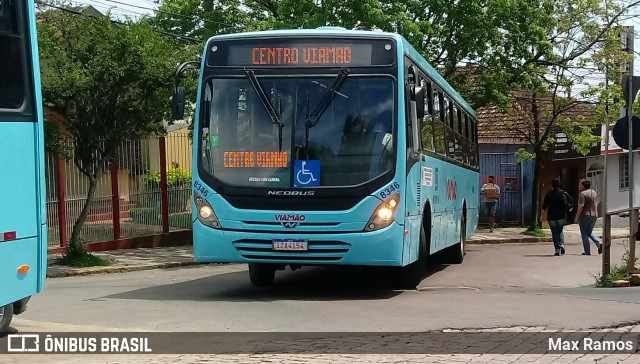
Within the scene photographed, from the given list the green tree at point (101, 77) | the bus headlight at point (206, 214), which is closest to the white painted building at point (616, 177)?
the green tree at point (101, 77)

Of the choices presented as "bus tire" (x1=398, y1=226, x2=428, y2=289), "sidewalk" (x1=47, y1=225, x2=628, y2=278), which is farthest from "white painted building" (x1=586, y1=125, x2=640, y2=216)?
"bus tire" (x1=398, y1=226, x2=428, y2=289)

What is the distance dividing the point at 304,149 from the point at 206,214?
1.57 meters

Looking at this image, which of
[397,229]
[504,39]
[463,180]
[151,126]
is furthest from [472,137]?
[397,229]

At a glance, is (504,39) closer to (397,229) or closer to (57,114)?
(57,114)

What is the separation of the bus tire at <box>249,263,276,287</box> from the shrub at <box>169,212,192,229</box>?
1218cm

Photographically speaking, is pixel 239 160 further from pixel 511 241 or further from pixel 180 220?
pixel 511 241

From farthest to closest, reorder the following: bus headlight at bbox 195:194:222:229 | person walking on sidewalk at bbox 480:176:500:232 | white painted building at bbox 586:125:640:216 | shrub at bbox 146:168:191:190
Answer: white painted building at bbox 586:125:640:216 < person walking on sidewalk at bbox 480:176:500:232 < shrub at bbox 146:168:191:190 < bus headlight at bbox 195:194:222:229

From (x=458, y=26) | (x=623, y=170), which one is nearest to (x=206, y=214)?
(x=458, y=26)

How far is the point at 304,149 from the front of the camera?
11.7m

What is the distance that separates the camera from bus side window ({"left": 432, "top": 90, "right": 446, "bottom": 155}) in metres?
15.0

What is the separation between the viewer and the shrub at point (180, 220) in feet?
84.0

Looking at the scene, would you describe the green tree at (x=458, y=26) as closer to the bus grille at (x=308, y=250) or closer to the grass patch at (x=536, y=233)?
the grass patch at (x=536, y=233)

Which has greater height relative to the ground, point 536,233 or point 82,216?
point 82,216

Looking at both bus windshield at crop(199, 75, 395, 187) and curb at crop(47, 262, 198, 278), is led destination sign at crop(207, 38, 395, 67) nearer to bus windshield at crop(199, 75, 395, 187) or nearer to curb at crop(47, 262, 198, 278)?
bus windshield at crop(199, 75, 395, 187)
